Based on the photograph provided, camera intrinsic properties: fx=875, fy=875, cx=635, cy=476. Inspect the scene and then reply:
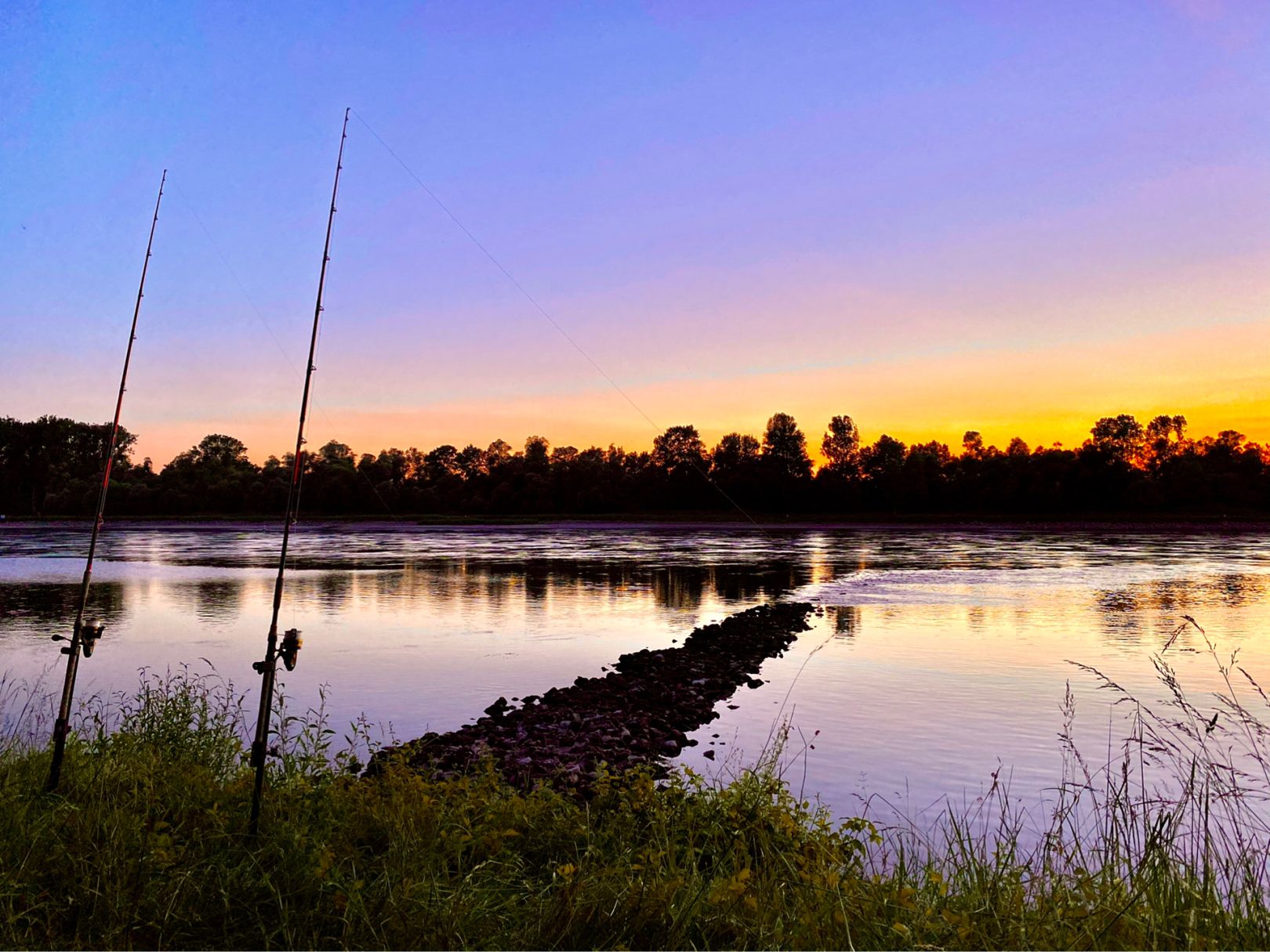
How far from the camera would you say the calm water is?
42.9 ft

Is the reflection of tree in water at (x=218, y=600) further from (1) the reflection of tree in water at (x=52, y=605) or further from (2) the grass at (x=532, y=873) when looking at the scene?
(2) the grass at (x=532, y=873)

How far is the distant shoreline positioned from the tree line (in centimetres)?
422

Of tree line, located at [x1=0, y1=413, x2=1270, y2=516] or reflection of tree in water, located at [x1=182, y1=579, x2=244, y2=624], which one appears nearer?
reflection of tree in water, located at [x1=182, y1=579, x2=244, y2=624]

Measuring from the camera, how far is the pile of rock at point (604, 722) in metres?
10.4

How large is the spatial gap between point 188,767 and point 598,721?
577 cm

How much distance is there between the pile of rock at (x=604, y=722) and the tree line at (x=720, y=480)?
122 metres

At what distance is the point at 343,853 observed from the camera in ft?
20.7

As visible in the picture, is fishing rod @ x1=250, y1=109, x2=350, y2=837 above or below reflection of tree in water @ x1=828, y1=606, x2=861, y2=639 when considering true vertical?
above

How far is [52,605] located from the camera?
94.6 feet

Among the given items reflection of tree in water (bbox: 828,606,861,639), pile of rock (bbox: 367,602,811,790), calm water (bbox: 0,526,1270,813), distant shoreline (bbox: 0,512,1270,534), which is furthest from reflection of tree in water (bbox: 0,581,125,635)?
distant shoreline (bbox: 0,512,1270,534)

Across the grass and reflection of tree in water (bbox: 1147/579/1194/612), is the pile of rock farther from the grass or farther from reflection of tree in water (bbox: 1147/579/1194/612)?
reflection of tree in water (bbox: 1147/579/1194/612)

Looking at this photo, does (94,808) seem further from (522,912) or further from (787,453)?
(787,453)

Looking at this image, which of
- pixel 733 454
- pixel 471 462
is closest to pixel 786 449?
pixel 733 454

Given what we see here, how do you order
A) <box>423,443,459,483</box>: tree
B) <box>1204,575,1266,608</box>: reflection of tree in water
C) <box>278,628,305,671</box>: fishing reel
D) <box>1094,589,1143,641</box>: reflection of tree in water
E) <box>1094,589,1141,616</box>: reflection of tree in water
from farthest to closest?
<box>423,443,459,483</box>: tree, <box>1204,575,1266,608</box>: reflection of tree in water, <box>1094,589,1141,616</box>: reflection of tree in water, <box>1094,589,1143,641</box>: reflection of tree in water, <box>278,628,305,671</box>: fishing reel
